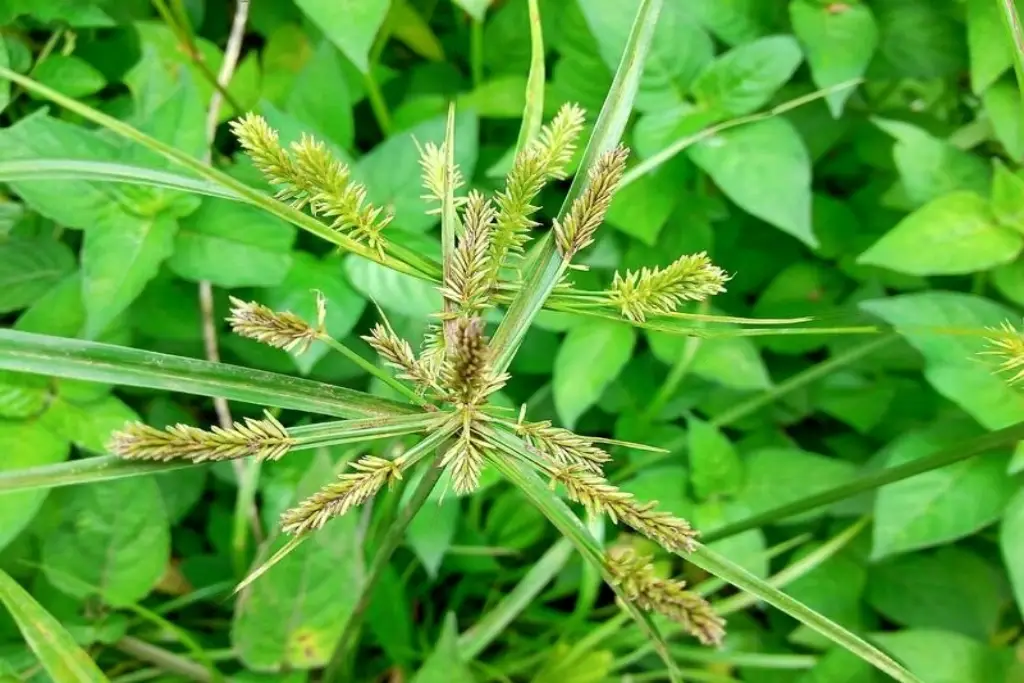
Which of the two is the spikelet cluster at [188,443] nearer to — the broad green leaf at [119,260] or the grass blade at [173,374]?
the grass blade at [173,374]

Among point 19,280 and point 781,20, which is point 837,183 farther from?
point 19,280

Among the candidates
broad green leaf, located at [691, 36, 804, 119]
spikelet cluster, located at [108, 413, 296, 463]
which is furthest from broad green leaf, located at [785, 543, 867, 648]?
spikelet cluster, located at [108, 413, 296, 463]

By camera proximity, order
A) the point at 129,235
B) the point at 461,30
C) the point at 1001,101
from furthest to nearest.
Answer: the point at 461,30 → the point at 1001,101 → the point at 129,235

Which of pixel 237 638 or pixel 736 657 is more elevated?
pixel 237 638

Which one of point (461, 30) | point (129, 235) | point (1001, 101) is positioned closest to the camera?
point (129, 235)

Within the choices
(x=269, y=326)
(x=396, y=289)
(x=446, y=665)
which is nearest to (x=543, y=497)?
(x=269, y=326)

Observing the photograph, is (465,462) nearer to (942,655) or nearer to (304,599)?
(304,599)

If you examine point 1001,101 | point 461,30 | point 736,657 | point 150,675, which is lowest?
point 736,657

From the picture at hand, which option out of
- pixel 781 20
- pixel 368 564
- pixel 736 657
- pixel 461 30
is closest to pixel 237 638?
pixel 368 564

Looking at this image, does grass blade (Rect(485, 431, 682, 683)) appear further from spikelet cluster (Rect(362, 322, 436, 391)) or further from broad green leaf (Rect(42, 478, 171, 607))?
broad green leaf (Rect(42, 478, 171, 607))
